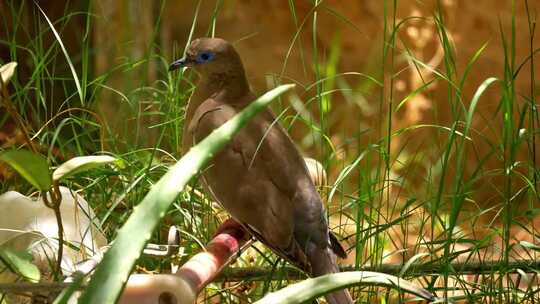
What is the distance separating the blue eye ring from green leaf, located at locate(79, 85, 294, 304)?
119 cm

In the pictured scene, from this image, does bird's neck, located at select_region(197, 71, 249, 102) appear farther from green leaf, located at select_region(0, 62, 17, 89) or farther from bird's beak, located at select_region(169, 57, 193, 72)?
green leaf, located at select_region(0, 62, 17, 89)

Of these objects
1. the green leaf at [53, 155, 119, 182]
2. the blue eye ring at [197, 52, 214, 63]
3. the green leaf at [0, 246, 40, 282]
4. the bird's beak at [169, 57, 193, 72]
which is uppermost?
the blue eye ring at [197, 52, 214, 63]

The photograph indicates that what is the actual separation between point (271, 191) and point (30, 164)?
2.47 feet

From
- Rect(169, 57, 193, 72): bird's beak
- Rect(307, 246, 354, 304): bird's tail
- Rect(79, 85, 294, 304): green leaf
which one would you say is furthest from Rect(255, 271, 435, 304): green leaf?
Rect(169, 57, 193, 72): bird's beak

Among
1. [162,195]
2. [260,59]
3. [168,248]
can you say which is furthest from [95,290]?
[260,59]

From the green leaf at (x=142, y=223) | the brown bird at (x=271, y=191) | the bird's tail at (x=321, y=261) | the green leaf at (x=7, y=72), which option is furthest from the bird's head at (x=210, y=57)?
the green leaf at (x=142, y=223)

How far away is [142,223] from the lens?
0.86 metres

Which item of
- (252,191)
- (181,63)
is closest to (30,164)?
(252,191)

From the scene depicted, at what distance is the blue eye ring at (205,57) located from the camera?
82.5 inches

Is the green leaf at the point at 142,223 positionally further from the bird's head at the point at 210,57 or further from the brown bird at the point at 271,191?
the bird's head at the point at 210,57

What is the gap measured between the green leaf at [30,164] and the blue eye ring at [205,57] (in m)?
0.96

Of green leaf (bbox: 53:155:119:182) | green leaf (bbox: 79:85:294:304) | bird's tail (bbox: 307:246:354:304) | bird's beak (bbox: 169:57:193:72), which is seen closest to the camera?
green leaf (bbox: 79:85:294:304)

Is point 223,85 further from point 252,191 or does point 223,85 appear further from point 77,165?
point 77,165

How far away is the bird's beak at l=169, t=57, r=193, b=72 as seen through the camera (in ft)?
6.74
